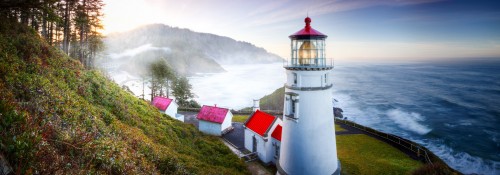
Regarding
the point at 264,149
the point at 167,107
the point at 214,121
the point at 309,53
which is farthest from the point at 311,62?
the point at 167,107

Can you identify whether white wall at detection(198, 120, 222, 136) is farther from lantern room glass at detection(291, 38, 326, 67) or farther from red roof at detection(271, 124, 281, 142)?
lantern room glass at detection(291, 38, 326, 67)

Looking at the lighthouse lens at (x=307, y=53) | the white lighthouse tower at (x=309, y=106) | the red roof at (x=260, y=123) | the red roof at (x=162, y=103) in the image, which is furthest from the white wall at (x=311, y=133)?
the red roof at (x=162, y=103)

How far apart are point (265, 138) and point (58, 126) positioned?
1204 centimetres

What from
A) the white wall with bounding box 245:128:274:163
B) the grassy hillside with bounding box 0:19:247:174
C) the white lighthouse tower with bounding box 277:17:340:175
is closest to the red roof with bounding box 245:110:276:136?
the white wall with bounding box 245:128:274:163

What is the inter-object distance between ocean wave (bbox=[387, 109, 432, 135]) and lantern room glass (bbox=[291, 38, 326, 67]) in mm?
28797

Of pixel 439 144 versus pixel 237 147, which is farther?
pixel 439 144

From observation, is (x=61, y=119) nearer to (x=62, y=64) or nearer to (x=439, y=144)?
(x=62, y=64)

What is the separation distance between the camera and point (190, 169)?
30.3ft

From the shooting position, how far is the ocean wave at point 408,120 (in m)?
33.6

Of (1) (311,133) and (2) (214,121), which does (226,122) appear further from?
(1) (311,133)

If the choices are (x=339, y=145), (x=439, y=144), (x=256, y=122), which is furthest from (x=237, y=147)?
(x=439, y=144)

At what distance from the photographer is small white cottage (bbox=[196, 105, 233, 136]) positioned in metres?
22.3

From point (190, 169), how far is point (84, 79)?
7949mm

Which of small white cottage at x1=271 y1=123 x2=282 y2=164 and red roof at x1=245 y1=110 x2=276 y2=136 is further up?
red roof at x1=245 y1=110 x2=276 y2=136
